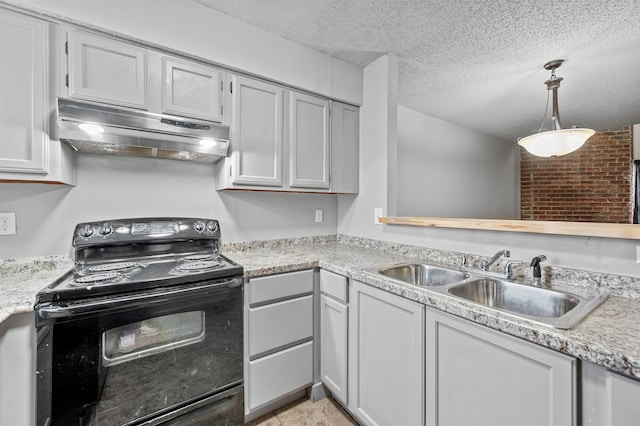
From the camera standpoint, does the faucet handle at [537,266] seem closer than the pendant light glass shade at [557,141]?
Yes

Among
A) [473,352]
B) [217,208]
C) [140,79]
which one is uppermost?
[140,79]

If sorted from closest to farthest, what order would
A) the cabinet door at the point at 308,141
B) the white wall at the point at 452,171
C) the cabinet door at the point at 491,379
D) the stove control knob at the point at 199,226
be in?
the cabinet door at the point at 491,379
the stove control knob at the point at 199,226
the cabinet door at the point at 308,141
the white wall at the point at 452,171

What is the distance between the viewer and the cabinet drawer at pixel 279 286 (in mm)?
Answer: 1557

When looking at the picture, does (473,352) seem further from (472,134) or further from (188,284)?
(472,134)

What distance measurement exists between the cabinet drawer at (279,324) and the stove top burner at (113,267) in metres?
0.68

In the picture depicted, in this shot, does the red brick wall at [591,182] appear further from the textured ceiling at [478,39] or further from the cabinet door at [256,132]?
the cabinet door at [256,132]

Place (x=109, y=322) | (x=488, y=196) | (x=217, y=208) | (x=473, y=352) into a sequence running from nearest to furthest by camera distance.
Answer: (x=473, y=352)
(x=109, y=322)
(x=217, y=208)
(x=488, y=196)

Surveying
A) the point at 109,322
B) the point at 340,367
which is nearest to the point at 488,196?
the point at 340,367

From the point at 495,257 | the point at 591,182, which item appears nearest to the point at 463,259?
the point at 495,257

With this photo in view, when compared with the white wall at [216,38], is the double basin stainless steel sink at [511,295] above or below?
below

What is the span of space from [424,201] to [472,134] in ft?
5.38

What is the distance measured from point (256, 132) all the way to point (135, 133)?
719 millimetres

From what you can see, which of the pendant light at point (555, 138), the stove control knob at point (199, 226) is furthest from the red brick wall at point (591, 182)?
the stove control knob at point (199, 226)

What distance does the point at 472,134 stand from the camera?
14.3ft
